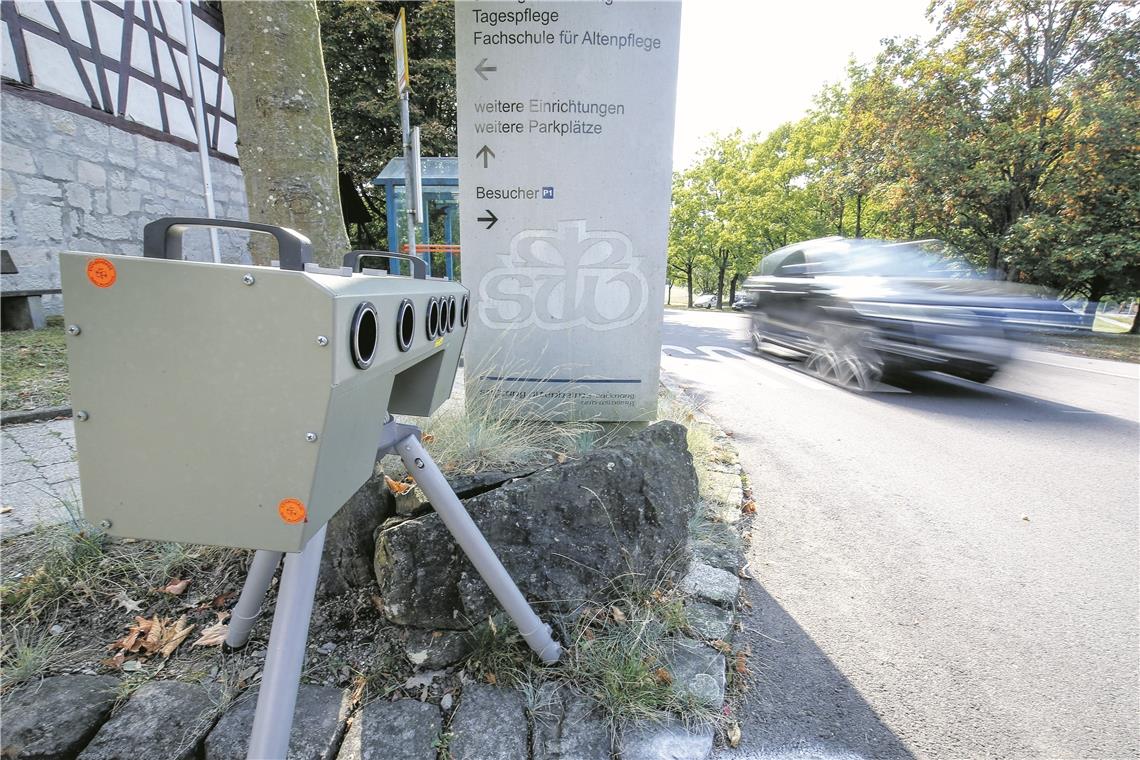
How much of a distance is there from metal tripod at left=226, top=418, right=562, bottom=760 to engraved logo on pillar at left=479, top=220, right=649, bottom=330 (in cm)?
211

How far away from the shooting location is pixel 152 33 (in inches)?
314

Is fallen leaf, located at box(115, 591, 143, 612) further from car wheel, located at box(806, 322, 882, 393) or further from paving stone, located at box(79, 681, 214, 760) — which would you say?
car wheel, located at box(806, 322, 882, 393)

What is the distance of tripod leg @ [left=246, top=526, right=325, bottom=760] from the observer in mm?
979

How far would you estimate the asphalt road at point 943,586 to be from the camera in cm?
182

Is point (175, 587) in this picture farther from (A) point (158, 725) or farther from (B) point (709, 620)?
(B) point (709, 620)

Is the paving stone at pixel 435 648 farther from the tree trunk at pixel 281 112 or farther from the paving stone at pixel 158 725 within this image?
the tree trunk at pixel 281 112

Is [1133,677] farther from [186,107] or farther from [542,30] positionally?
[186,107]

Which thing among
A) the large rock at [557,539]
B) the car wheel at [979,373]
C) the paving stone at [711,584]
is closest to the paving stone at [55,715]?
the large rock at [557,539]

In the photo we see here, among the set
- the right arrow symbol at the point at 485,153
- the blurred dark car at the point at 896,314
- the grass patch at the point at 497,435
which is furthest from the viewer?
the blurred dark car at the point at 896,314

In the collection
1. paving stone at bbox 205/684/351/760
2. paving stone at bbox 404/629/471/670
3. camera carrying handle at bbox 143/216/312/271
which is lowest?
paving stone at bbox 205/684/351/760

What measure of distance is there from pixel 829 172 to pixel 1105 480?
20591 millimetres

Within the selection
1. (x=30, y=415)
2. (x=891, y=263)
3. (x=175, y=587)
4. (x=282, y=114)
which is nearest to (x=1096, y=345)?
(x=891, y=263)

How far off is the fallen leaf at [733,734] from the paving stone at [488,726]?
688mm

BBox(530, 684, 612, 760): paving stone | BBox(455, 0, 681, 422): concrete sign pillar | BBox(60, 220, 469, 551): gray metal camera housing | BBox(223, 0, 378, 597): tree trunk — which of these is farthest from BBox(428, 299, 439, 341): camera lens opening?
BBox(455, 0, 681, 422): concrete sign pillar
